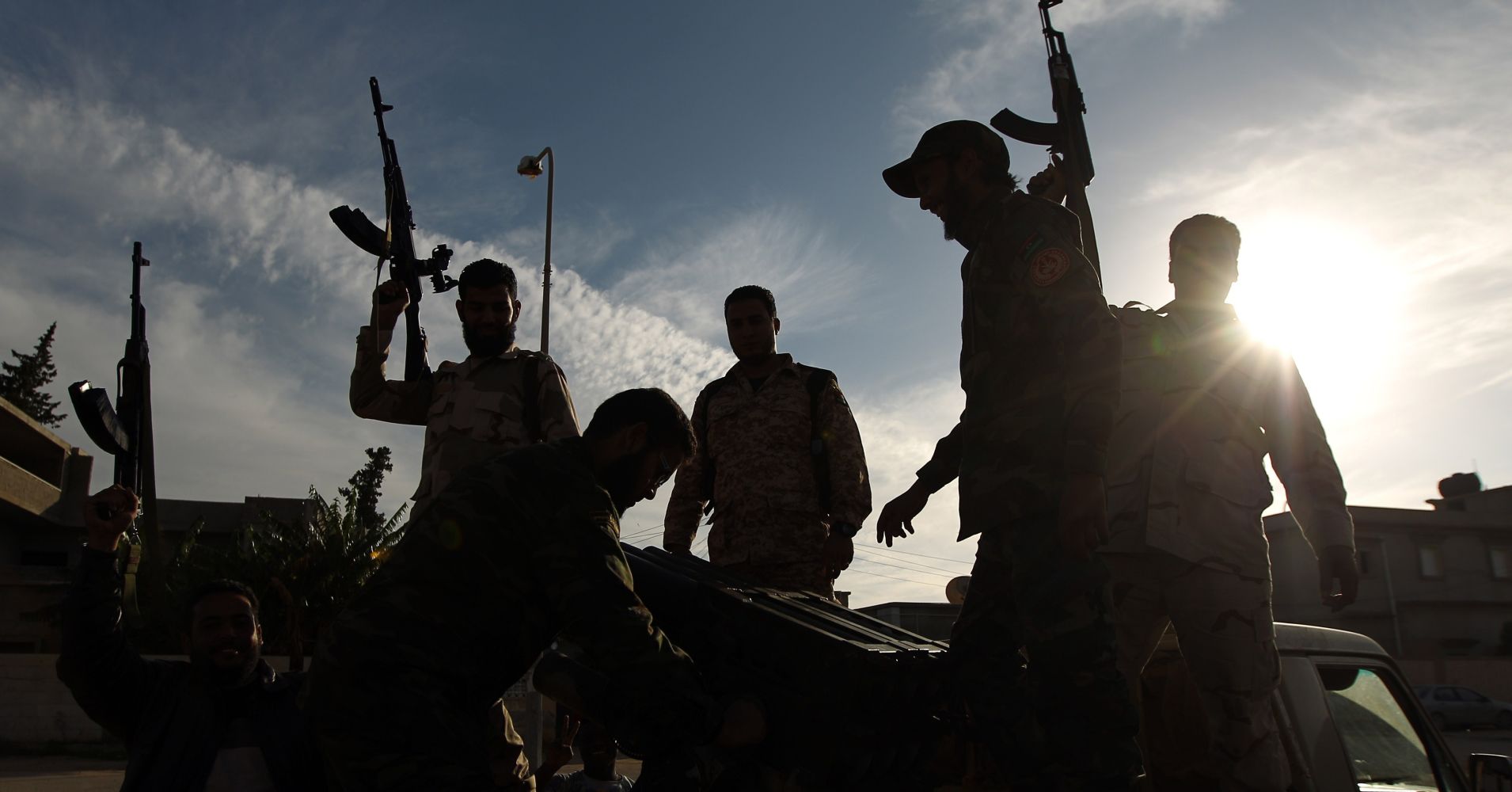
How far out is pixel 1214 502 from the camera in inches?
112

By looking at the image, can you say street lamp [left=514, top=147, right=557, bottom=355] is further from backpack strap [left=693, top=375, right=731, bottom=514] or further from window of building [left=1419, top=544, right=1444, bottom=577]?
window of building [left=1419, top=544, right=1444, bottom=577]

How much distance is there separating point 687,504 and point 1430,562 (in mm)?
41719

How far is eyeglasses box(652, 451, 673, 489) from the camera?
2.53 m

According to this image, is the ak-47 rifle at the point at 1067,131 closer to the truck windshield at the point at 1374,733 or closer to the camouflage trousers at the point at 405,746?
the truck windshield at the point at 1374,733

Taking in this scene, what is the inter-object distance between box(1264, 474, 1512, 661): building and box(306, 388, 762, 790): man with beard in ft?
125

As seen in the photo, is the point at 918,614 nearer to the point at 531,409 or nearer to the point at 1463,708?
the point at 1463,708

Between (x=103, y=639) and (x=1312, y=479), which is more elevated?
(x=1312, y=479)

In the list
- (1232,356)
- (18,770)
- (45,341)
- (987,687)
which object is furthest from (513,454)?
(45,341)

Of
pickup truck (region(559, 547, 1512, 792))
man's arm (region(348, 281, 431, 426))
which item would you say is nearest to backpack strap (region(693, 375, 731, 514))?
man's arm (region(348, 281, 431, 426))

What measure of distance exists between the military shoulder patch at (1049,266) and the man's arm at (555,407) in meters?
1.84

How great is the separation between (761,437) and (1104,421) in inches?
82.0

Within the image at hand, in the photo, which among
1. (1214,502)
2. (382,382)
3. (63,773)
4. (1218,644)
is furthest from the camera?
(63,773)

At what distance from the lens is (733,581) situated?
2662mm

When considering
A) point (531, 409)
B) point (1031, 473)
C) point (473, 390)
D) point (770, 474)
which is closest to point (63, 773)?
point (473, 390)
